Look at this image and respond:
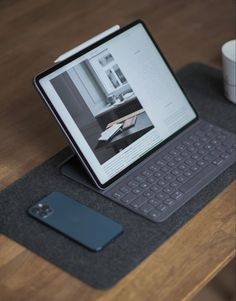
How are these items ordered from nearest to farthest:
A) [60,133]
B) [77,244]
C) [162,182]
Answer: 1. [77,244]
2. [162,182]
3. [60,133]

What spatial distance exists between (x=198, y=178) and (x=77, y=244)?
242 millimetres

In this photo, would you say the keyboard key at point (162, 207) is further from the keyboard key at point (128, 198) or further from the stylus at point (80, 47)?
the stylus at point (80, 47)

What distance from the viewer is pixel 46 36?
1.61 meters

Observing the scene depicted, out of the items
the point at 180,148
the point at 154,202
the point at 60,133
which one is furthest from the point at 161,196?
the point at 60,133

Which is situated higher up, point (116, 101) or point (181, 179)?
point (116, 101)

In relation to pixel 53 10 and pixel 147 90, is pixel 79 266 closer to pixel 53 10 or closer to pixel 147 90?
pixel 147 90

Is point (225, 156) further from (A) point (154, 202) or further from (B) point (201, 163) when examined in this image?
(A) point (154, 202)

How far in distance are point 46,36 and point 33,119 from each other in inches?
12.2

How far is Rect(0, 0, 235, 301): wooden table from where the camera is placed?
1040 mm

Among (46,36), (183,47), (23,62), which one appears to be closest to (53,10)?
(46,36)

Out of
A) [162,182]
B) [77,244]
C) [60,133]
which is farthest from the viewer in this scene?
[60,133]

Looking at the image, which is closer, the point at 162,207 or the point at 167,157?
the point at 162,207

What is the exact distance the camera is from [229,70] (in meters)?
1.38

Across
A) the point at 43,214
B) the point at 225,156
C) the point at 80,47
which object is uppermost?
the point at 80,47
